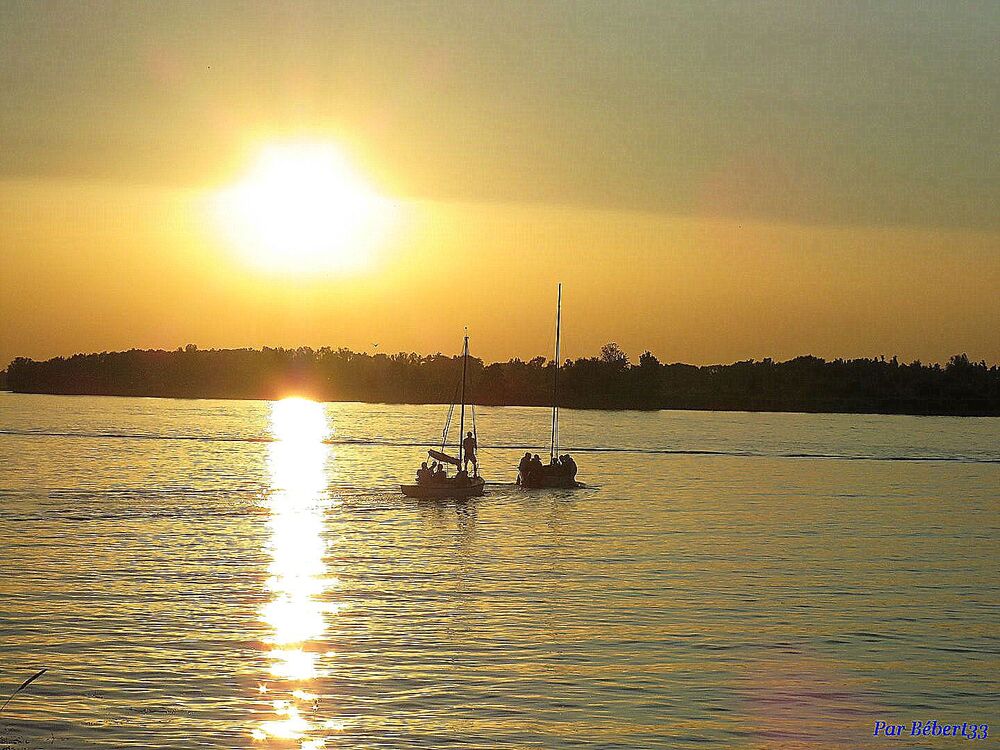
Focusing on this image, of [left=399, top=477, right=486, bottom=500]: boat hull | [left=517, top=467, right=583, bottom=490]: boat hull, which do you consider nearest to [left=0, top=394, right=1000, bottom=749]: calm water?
[left=399, top=477, right=486, bottom=500]: boat hull

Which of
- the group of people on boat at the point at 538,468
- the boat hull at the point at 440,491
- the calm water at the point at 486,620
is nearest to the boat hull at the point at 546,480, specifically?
the group of people on boat at the point at 538,468

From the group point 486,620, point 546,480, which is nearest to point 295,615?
point 486,620

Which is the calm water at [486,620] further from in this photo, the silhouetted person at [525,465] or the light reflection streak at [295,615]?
the silhouetted person at [525,465]

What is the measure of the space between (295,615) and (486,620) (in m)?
4.62

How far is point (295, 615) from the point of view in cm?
2875

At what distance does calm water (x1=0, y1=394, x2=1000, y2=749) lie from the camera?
64.3 ft

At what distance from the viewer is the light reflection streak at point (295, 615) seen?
18.9m

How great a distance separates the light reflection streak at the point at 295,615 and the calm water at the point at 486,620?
3.9 inches

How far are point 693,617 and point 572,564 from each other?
36.6ft

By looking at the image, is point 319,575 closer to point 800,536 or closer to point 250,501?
point 800,536

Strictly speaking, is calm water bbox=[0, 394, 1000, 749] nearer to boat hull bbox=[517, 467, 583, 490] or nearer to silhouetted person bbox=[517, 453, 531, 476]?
boat hull bbox=[517, 467, 583, 490]

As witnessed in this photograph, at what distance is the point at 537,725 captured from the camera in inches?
765

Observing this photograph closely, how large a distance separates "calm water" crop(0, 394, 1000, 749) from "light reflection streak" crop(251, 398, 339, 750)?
0.10 meters

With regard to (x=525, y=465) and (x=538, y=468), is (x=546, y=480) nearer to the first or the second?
(x=538, y=468)
